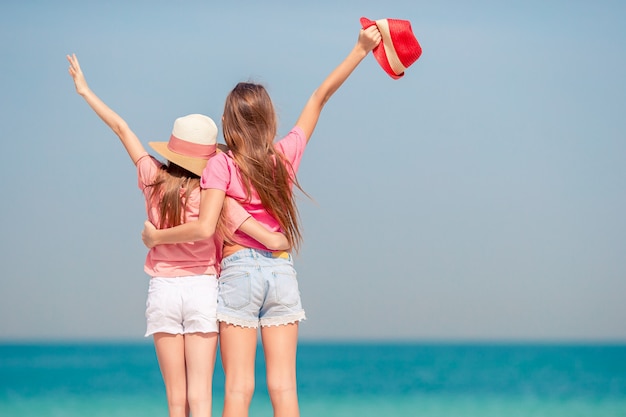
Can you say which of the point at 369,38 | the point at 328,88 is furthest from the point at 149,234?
the point at 369,38

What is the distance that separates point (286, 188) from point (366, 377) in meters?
10.7

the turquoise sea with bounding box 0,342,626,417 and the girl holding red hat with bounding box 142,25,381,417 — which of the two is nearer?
the girl holding red hat with bounding box 142,25,381,417

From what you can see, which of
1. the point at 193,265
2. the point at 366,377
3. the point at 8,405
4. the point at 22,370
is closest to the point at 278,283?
the point at 193,265

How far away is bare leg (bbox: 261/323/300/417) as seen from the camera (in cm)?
341

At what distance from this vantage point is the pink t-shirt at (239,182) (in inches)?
132

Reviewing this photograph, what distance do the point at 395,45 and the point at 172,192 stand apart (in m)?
1.11

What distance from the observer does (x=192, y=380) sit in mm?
3502

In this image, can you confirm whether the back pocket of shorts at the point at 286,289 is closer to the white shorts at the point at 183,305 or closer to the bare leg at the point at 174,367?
the white shorts at the point at 183,305

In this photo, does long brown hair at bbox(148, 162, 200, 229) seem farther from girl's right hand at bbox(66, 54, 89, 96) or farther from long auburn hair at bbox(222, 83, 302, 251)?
girl's right hand at bbox(66, 54, 89, 96)

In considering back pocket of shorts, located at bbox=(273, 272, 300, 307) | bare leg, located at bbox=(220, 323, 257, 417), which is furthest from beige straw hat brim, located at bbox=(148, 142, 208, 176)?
bare leg, located at bbox=(220, 323, 257, 417)

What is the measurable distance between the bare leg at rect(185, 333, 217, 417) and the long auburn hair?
507 mm

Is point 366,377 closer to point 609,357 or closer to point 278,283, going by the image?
point 609,357

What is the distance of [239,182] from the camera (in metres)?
3.41

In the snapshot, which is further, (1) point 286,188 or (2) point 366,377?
(2) point 366,377
